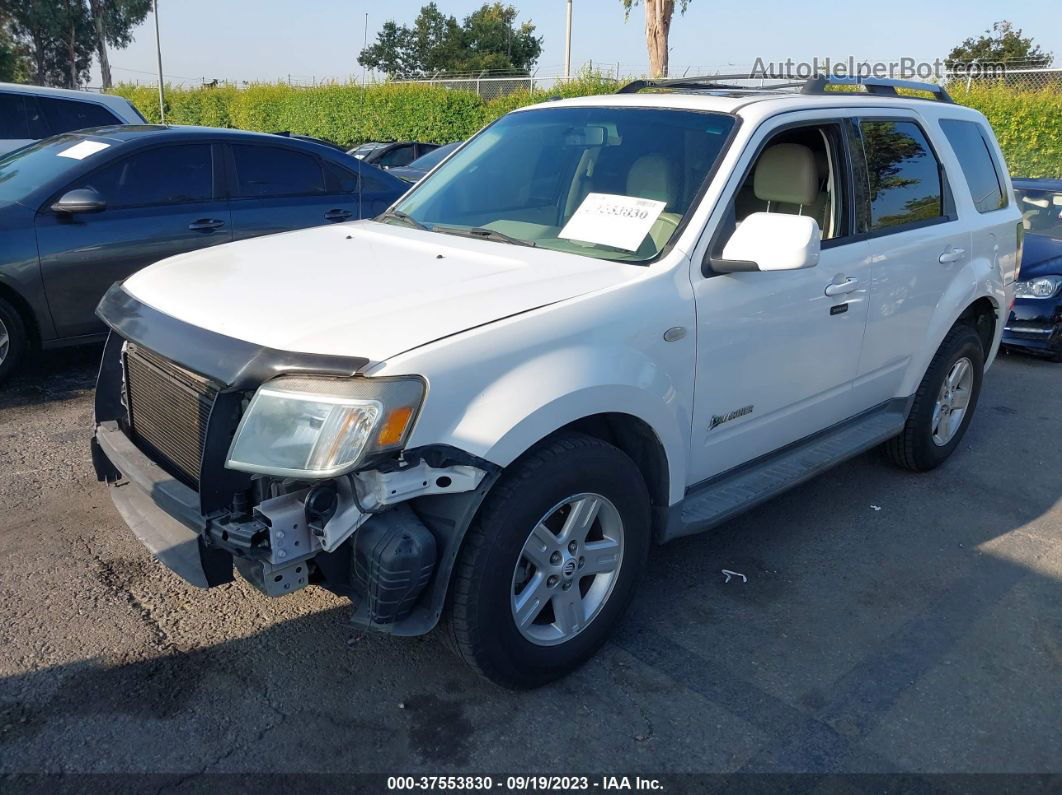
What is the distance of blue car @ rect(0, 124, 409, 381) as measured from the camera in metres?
5.50

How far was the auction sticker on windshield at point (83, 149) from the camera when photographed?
232 inches

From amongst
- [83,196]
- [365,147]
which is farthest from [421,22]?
[83,196]

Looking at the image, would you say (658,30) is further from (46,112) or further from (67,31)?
(67,31)

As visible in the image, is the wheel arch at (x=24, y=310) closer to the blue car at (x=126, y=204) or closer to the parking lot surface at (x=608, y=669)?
the blue car at (x=126, y=204)

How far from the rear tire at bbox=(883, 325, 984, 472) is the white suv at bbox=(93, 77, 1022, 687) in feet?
0.63

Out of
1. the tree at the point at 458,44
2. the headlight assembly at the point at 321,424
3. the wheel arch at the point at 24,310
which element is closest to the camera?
the headlight assembly at the point at 321,424

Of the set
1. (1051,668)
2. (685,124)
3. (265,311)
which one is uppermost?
(685,124)

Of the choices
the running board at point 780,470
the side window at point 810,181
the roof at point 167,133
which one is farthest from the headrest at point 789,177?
the roof at point 167,133

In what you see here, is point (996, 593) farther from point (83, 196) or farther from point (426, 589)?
point (83, 196)

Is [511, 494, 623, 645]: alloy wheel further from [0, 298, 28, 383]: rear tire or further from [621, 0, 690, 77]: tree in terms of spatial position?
[621, 0, 690, 77]: tree

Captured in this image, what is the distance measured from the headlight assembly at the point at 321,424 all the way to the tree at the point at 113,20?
63670 mm

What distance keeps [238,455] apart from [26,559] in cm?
180

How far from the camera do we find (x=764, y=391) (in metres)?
3.52

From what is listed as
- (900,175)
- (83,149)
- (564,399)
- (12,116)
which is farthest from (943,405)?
(12,116)
